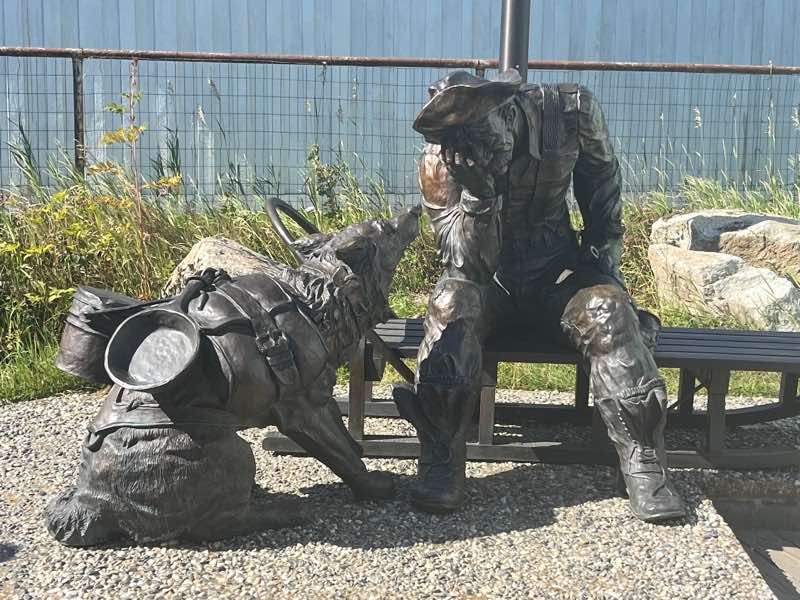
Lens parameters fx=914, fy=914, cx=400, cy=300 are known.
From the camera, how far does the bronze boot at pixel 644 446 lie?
3490 mm

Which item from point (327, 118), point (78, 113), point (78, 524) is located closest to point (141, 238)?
point (78, 113)

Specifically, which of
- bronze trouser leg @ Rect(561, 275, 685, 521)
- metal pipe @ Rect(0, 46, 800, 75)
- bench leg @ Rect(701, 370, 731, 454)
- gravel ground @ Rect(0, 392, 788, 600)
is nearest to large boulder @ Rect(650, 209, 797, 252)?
metal pipe @ Rect(0, 46, 800, 75)

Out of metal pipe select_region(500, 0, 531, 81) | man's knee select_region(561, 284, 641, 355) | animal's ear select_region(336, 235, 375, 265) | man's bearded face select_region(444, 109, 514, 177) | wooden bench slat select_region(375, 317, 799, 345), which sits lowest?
wooden bench slat select_region(375, 317, 799, 345)

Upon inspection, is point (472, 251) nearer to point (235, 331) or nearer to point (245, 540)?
point (235, 331)

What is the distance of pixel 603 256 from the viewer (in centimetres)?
407

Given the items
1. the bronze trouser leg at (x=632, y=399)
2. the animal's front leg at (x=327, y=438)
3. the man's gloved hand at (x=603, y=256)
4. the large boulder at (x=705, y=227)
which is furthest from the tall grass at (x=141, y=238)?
the animal's front leg at (x=327, y=438)

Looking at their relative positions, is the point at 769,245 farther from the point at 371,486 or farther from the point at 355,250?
the point at 355,250

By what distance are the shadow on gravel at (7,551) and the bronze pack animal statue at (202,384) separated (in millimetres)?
165

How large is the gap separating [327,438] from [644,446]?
48.3 inches

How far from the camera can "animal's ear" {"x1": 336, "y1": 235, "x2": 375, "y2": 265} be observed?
3.29 meters

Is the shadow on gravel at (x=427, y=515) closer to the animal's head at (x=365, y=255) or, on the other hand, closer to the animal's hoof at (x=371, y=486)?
the animal's hoof at (x=371, y=486)

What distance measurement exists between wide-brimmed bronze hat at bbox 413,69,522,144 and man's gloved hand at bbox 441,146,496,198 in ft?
0.45

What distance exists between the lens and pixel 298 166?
894 centimetres

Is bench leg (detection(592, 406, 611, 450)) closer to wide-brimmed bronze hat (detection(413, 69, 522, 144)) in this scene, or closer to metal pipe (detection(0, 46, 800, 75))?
wide-brimmed bronze hat (detection(413, 69, 522, 144))
